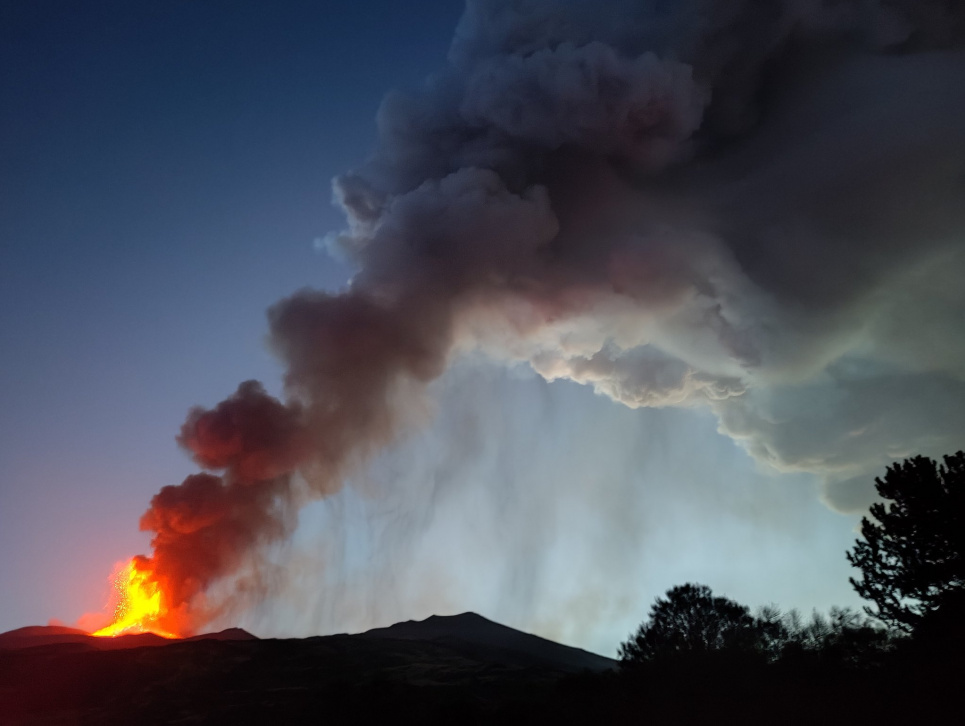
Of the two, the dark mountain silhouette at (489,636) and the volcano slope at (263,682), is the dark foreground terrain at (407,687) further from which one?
the dark mountain silhouette at (489,636)

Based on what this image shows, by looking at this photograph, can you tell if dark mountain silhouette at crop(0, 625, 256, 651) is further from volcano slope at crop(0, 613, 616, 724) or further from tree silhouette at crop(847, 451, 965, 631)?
tree silhouette at crop(847, 451, 965, 631)

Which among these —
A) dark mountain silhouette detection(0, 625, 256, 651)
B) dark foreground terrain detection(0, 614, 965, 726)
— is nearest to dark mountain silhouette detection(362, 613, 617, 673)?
dark foreground terrain detection(0, 614, 965, 726)

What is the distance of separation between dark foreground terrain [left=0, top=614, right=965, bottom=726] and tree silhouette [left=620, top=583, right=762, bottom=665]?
6.36m

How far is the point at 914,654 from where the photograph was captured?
38.7m

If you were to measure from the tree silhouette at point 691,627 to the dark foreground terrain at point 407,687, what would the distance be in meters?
6.36

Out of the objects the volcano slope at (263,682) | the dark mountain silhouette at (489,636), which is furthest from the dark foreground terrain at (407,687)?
the dark mountain silhouette at (489,636)

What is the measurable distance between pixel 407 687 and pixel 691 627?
96.4ft

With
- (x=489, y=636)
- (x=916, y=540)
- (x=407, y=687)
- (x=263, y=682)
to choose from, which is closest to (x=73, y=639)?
(x=263, y=682)

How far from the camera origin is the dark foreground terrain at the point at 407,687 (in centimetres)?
3812

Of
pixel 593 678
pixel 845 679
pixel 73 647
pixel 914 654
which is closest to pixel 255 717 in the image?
pixel 593 678

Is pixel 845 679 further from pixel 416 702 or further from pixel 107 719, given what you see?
pixel 107 719

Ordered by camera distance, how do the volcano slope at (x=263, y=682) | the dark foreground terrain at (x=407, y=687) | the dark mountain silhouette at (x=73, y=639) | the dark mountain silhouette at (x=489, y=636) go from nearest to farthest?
the dark foreground terrain at (x=407, y=687) → the volcano slope at (x=263, y=682) → the dark mountain silhouette at (x=73, y=639) → the dark mountain silhouette at (x=489, y=636)

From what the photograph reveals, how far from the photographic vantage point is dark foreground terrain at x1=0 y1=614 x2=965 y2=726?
38.1 metres

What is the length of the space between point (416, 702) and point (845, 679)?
111 feet
